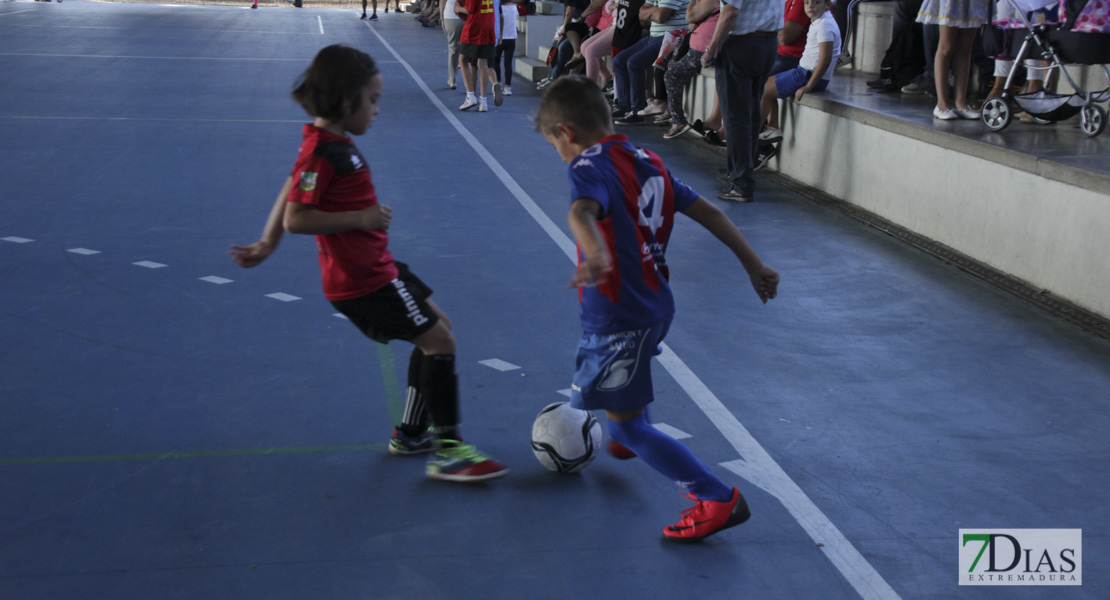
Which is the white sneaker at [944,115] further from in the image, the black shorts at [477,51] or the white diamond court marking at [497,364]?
the black shorts at [477,51]

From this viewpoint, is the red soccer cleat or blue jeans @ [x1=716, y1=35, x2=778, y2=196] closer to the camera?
the red soccer cleat

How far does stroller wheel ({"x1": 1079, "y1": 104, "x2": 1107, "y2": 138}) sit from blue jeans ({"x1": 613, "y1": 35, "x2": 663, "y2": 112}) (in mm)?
6195

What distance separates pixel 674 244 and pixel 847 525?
3.99 m

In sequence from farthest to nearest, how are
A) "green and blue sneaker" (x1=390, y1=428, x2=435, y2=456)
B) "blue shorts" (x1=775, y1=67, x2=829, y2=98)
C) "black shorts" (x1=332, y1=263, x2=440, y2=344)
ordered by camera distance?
"blue shorts" (x1=775, y1=67, x2=829, y2=98)
"green and blue sneaker" (x1=390, y1=428, x2=435, y2=456)
"black shorts" (x1=332, y1=263, x2=440, y2=344)

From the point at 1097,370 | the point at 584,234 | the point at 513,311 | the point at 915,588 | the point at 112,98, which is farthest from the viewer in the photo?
the point at 112,98

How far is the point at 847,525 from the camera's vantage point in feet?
11.5

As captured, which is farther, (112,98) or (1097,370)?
(112,98)

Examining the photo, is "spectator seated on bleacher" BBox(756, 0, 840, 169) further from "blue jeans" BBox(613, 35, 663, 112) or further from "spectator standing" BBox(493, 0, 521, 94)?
"spectator standing" BBox(493, 0, 521, 94)

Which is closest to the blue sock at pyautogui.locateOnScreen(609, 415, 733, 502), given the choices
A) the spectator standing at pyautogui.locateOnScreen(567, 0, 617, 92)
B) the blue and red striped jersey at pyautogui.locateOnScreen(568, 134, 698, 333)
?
the blue and red striped jersey at pyautogui.locateOnScreen(568, 134, 698, 333)

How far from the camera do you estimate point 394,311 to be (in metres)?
3.62

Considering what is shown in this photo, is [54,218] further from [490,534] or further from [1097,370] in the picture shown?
[1097,370]

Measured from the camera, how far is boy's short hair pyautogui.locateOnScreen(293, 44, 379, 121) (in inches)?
134

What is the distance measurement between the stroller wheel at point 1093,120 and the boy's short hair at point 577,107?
551 cm

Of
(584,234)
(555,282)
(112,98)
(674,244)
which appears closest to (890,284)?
(674,244)
